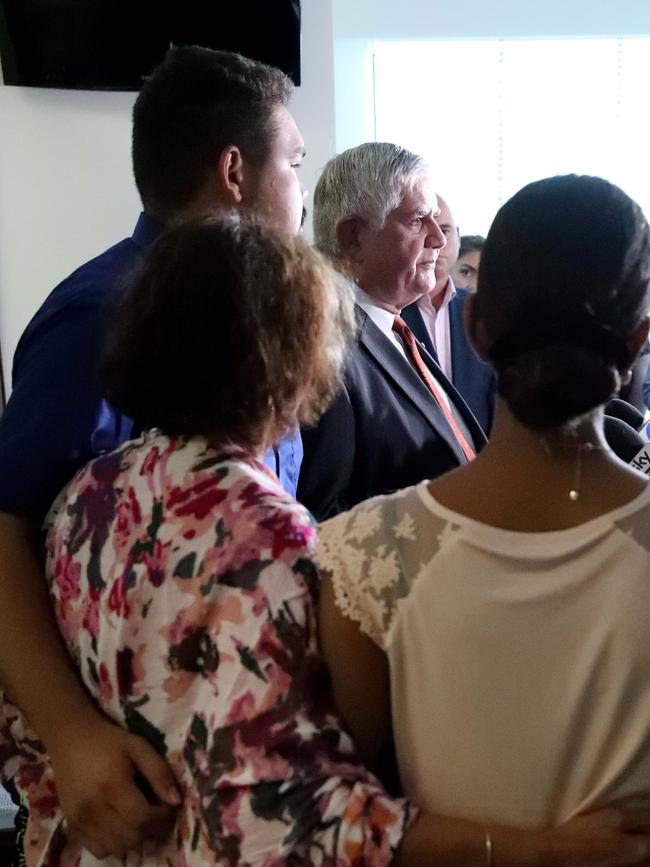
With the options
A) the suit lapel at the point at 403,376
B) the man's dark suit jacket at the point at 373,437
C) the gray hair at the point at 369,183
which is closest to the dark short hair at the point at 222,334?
the man's dark suit jacket at the point at 373,437

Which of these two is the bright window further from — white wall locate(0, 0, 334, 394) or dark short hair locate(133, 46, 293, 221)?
dark short hair locate(133, 46, 293, 221)

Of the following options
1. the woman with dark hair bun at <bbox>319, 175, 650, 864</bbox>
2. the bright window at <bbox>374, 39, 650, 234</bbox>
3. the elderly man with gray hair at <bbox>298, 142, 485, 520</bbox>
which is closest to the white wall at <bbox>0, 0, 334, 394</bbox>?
the bright window at <bbox>374, 39, 650, 234</bbox>

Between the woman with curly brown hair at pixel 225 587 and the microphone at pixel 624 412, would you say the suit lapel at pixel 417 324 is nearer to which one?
the microphone at pixel 624 412

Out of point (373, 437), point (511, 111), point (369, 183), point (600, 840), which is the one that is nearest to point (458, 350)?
point (369, 183)

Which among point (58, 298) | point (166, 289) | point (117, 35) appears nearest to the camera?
point (166, 289)

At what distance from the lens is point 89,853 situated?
3.21ft

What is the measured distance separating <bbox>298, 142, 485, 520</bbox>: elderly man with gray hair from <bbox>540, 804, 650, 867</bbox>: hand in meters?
0.77

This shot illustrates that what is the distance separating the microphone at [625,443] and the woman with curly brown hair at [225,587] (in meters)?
0.69

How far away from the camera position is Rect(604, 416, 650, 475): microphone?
1508 millimetres

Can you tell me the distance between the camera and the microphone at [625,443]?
1508 mm

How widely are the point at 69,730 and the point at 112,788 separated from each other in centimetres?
8

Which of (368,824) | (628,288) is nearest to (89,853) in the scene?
(368,824)

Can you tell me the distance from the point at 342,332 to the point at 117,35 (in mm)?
2210

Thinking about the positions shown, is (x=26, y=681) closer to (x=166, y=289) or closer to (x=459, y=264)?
(x=166, y=289)
